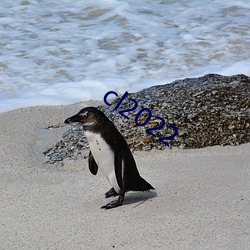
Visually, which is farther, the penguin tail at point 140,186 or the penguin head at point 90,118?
the penguin tail at point 140,186

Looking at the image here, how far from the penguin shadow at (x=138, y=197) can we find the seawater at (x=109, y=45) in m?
2.60

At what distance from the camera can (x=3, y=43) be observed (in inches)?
353

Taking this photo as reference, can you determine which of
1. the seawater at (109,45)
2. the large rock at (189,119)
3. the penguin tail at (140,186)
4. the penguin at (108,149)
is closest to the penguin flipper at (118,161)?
the penguin at (108,149)

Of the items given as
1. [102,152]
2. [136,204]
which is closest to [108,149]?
[102,152]

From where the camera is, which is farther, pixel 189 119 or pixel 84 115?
pixel 189 119

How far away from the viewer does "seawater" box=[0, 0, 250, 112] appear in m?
7.19

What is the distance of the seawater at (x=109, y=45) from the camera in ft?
23.6

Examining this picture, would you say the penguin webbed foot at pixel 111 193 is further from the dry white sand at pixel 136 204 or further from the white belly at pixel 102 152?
the white belly at pixel 102 152

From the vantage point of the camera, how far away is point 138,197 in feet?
12.8

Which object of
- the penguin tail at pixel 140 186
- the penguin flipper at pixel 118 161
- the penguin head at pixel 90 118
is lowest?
the penguin tail at pixel 140 186

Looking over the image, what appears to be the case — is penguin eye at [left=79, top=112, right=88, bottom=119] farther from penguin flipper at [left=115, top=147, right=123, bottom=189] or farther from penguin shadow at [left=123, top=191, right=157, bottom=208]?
penguin shadow at [left=123, top=191, right=157, bottom=208]

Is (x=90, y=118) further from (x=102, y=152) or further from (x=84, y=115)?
(x=102, y=152)

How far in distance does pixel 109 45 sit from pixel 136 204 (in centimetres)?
524

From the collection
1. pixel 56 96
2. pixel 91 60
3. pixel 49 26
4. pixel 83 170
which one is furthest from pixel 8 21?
pixel 83 170
